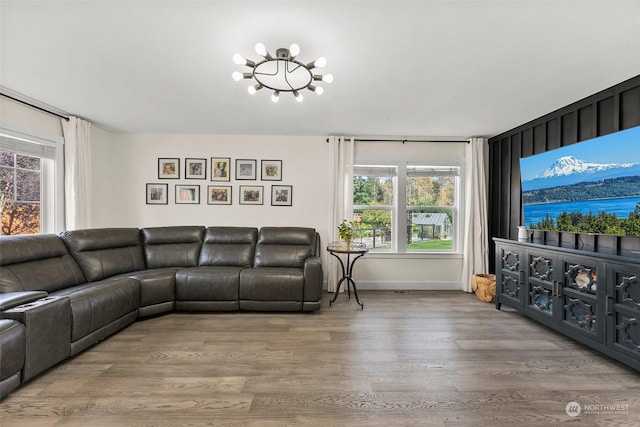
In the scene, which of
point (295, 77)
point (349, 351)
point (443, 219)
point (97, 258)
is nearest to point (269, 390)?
point (349, 351)

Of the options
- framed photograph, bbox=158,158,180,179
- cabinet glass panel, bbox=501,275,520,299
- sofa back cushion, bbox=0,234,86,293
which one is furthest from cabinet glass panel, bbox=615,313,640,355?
framed photograph, bbox=158,158,180,179

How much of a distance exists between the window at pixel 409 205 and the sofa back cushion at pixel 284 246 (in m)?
1.06

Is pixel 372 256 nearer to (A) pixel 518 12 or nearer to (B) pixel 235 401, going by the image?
(B) pixel 235 401

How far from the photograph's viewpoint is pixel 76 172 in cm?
368

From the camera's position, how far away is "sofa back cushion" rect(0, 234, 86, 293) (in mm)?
2453

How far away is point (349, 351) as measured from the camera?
2453 mm

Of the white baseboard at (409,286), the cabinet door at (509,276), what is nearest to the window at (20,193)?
the white baseboard at (409,286)

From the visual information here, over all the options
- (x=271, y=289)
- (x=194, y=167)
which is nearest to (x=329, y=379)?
(x=271, y=289)

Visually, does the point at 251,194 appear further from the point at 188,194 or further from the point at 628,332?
the point at 628,332

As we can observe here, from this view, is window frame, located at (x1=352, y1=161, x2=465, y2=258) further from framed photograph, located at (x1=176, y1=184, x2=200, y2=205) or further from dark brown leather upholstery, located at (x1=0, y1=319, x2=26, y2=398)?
dark brown leather upholstery, located at (x1=0, y1=319, x2=26, y2=398)

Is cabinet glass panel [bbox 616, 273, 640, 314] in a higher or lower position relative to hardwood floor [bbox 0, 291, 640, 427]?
higher

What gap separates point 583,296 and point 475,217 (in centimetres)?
209

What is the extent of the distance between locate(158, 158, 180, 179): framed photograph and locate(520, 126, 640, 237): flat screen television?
5.00 meters

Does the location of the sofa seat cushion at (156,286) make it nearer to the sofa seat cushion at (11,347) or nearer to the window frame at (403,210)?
the sofa seat cushion at (11,347)
